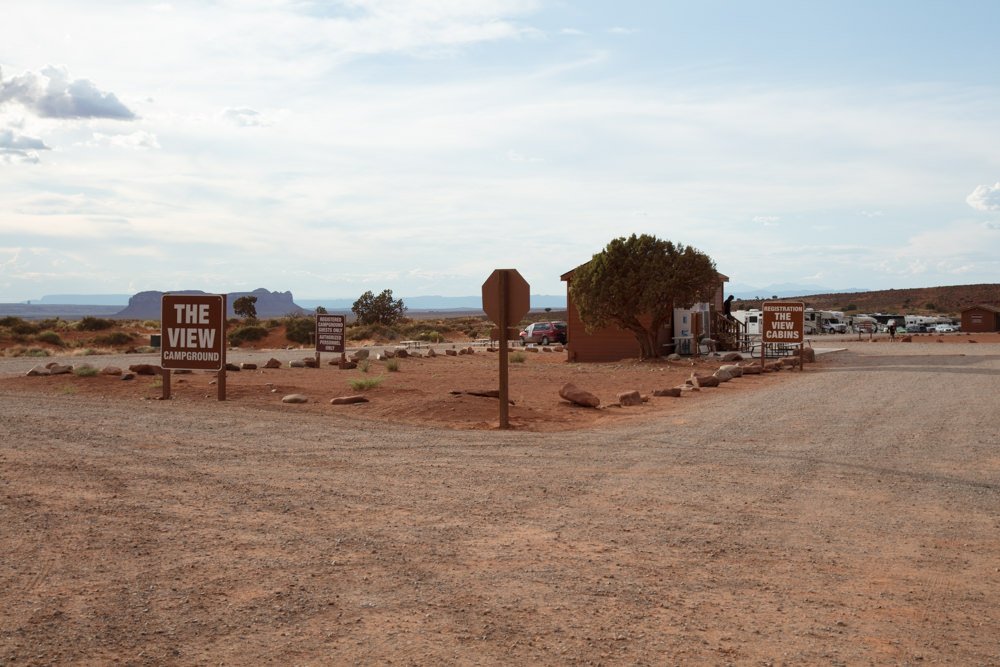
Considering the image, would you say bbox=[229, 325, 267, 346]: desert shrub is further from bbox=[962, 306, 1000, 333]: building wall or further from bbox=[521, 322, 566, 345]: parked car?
bbox=[962, 306, 1000, 333]: building wall

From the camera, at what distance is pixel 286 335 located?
66.2 metres

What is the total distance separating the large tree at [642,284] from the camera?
34906 mm

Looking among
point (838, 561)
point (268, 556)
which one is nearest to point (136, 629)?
point (268, 556)

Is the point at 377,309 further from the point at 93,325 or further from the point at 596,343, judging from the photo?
the point at 596,343

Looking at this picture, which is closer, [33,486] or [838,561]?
[838,561]

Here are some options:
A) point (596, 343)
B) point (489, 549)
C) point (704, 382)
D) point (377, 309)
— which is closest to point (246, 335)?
point (377, 309)

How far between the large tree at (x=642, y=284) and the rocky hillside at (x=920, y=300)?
99865 mm

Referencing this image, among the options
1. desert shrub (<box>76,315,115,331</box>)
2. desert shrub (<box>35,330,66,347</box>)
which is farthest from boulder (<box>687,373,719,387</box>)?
desert shrub (<box>76,315,115,331</box>)

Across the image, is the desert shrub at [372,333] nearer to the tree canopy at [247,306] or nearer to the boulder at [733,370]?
the tree canopy at [247,306]

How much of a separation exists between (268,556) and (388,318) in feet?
253

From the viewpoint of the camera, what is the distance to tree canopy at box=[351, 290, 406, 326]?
82.3 metres

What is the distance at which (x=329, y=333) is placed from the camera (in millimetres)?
29547

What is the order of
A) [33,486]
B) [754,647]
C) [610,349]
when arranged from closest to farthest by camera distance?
[754,647]
[33,486]
[610,349]

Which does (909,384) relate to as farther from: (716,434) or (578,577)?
(578,577)
